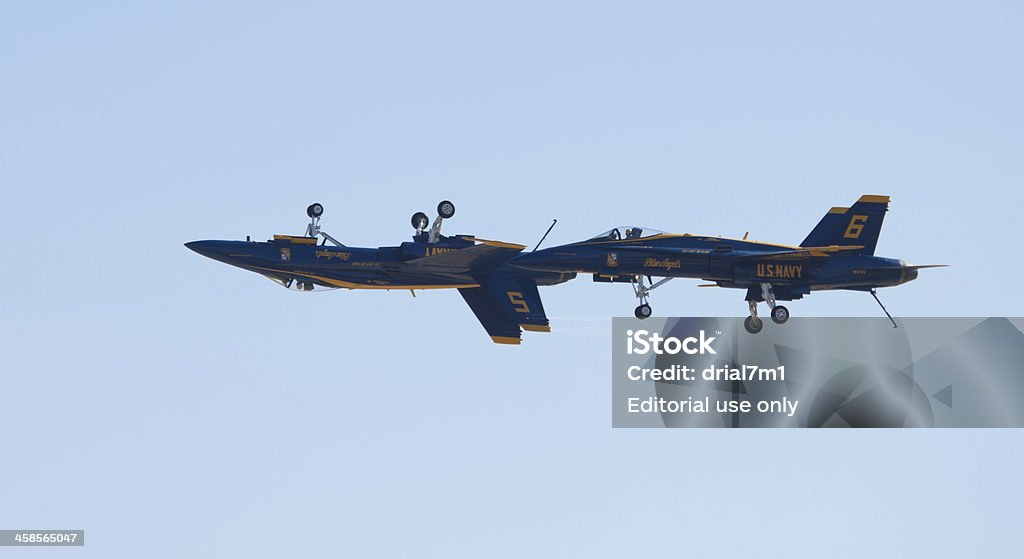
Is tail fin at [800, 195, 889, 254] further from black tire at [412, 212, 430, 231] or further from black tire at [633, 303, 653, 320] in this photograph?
black tire at [412, 212, 430, 231]

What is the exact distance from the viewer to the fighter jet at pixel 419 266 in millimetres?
70688

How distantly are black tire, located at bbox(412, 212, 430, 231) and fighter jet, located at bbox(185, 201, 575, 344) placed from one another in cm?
4

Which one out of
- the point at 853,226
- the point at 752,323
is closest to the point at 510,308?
the point at 752,323

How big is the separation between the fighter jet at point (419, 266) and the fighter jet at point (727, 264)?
53.0 inches

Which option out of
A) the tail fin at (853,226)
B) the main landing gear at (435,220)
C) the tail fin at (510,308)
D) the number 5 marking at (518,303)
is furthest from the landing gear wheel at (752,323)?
the main landing gear at (435,220)

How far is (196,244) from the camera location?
70.9 m

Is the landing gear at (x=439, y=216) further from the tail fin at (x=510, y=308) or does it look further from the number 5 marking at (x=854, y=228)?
the number 5 marking at (x=854, y=228)

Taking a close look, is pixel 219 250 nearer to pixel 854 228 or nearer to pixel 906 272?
pixel 854 228

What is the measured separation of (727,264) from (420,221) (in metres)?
11.8

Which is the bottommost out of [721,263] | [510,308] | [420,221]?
[510,308]

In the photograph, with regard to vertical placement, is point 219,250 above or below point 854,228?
below

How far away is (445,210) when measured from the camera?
230 feet

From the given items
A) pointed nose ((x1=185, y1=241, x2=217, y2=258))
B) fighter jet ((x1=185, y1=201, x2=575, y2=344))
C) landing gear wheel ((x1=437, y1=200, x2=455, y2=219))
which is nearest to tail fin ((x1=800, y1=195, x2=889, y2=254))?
fighter jet ((x1=185, y1=201, x2=575, y2=344))

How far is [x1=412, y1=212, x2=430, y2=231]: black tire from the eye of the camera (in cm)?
7062
